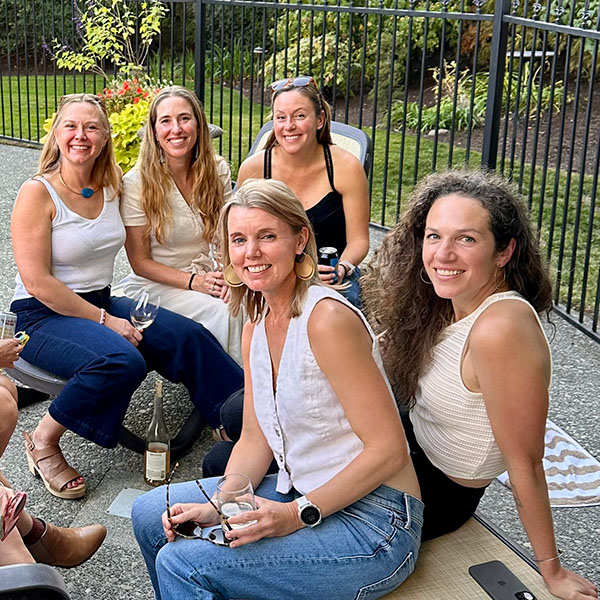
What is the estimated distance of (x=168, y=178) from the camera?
4.20 meters

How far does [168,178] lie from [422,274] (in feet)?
6.32

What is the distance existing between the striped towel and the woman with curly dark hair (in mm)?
1286

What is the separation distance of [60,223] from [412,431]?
1850mm

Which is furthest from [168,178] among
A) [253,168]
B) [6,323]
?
[6,323]

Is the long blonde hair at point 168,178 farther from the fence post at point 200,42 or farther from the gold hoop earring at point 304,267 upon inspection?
the fence post at point 200,42

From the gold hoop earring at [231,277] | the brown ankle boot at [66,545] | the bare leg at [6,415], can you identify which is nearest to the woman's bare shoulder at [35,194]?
the bare leg at [6,415]

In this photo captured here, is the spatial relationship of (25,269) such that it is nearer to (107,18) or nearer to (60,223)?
(60,223)

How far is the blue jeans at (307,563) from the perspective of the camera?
2154mm

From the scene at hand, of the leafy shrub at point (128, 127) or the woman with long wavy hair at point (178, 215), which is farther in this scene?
the leafy shrub at point (128, 127)

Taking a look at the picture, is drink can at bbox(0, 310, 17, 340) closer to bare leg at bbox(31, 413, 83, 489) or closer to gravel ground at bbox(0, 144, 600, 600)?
bare leg at bbox(31, 413, 83, 489)

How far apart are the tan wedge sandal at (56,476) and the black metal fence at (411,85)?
124 inches

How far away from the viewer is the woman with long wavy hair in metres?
4.12

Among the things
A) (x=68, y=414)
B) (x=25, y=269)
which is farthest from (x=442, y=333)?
(x=25, y=269)

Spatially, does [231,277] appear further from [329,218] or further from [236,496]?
[329,218]
